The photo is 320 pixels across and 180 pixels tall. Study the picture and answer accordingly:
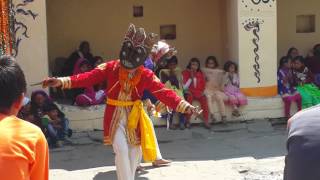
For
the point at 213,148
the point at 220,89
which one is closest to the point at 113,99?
the point at 213,148

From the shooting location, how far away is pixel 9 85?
2.53m

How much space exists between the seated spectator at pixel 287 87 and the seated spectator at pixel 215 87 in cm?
98

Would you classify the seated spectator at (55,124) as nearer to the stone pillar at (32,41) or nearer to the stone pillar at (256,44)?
the stone pillar at (32,41)

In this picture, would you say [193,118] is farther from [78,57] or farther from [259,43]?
[78,57]

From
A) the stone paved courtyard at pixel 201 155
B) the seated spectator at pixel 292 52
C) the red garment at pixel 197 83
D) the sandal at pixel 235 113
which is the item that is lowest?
the stone paved courtyard at pixel 201 155

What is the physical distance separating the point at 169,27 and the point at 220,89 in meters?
2.30

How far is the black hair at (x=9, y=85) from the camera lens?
2527mm

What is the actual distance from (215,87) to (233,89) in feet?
1.26

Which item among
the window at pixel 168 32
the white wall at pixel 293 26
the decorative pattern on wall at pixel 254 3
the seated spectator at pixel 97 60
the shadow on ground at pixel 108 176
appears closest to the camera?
the shadow on ground at pixel 108 176

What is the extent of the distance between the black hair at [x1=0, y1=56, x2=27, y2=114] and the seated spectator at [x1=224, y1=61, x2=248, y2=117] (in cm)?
726

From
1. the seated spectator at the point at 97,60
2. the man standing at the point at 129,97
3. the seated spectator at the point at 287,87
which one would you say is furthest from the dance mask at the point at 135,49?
the seated spectator at the point at 97,60

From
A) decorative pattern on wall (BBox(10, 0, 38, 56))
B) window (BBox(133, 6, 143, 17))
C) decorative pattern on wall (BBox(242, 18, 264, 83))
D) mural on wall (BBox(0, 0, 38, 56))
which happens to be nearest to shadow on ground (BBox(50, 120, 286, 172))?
decorative pattern on wall (BBox(242, 18, 264, 83))

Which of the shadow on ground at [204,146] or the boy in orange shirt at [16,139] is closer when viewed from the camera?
the boy in orange shirt at [16,139]

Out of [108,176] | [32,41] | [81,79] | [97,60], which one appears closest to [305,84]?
[97,60]
